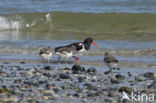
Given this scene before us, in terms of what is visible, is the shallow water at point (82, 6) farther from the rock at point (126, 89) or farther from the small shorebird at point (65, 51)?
the rock at point (126, 89)

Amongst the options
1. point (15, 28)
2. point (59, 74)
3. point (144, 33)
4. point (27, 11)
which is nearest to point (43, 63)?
point (59, 74)

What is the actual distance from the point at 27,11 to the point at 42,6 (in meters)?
1.61

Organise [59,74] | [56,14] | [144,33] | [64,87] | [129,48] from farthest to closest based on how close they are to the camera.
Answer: [56,14]
[144,33]
[129,48]
[59,74]
[64,87]

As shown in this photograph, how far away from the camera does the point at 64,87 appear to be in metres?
7.55

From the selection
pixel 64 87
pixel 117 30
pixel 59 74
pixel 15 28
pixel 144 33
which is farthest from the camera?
pixel 15 28

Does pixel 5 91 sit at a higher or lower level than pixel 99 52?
higher

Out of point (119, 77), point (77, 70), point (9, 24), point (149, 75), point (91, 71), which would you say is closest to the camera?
point (119, 77)

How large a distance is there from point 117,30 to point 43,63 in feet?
20.9

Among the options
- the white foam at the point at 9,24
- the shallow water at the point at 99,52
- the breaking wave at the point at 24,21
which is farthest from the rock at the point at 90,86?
the white foam at the point at 9,24

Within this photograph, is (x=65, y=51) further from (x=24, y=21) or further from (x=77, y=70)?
(x=24, y=21)

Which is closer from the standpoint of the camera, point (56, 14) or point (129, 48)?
point (129, 48)

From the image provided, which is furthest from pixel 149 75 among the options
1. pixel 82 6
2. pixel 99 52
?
pixel 82 6

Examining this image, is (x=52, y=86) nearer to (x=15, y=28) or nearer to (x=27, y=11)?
(x=15, y=28)

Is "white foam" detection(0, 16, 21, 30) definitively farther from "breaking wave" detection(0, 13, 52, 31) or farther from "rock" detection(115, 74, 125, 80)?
"rock" detection(115, 74, 125, 80)
